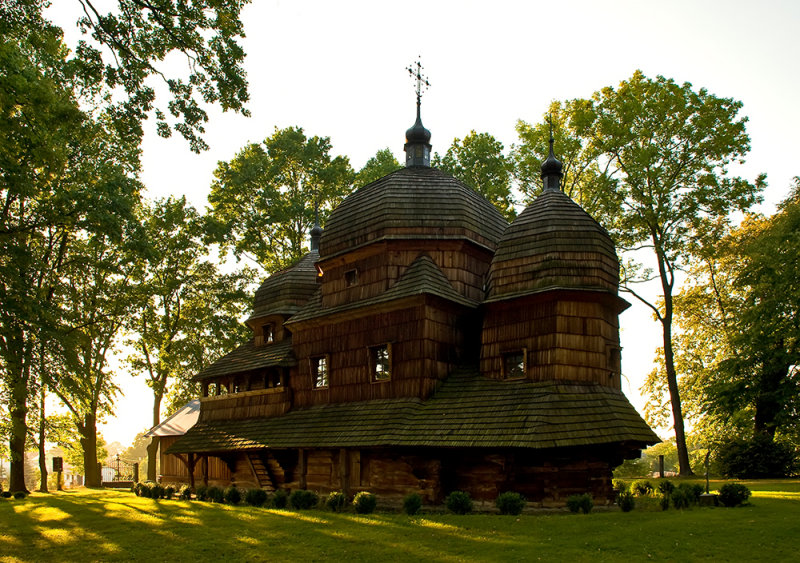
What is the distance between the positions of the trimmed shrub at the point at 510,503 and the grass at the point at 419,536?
43cm

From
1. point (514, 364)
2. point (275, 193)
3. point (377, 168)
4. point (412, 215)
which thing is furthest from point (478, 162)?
point (514, 364)

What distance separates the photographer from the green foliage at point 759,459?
25.0 meters

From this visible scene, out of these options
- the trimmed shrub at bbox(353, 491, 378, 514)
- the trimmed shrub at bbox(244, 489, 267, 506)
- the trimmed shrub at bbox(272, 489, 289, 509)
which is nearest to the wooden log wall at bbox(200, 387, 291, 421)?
the trimmed shrub at bbox(244, 489, 267, 506)

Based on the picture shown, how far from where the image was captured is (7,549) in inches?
480

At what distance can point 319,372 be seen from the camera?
22141 millimetres

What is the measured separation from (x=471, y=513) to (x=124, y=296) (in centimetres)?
1795

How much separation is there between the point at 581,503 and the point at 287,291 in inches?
637

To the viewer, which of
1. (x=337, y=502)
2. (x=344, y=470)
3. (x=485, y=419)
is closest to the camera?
(x=485, y=419)

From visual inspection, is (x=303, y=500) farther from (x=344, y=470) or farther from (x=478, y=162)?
(x=478, y=162)

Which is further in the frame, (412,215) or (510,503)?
(412,215)

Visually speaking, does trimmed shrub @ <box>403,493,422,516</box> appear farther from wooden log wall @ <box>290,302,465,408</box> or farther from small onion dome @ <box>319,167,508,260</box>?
small onion dome @ <box>319,167,508,260</box>

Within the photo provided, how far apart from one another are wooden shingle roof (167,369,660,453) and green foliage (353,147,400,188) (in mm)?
19440

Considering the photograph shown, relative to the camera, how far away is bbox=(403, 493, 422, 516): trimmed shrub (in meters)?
15.3

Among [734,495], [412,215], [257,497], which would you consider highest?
[412,215]
